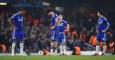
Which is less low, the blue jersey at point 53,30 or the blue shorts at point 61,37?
the blue jersey at point 53,30

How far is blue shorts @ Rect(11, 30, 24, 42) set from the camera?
349 inches

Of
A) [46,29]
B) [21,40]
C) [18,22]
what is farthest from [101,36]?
[18,22]

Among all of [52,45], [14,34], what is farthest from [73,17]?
[14,34]

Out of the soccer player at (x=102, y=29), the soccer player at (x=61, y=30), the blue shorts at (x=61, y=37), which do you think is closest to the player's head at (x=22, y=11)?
the soccer player at (x=61, y=30)

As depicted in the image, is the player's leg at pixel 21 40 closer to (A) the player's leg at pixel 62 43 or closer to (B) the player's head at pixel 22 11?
(B) the player's head at pixel 22 11

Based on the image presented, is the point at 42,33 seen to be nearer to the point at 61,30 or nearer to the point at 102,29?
the point at 61,30

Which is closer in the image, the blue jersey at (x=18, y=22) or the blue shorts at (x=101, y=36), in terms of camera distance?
the blue jersey at (x=18, y=22)

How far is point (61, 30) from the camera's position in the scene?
8.92 metres

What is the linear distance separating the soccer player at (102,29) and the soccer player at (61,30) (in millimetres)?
822

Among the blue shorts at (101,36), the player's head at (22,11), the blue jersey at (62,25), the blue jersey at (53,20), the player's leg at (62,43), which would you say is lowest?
the player's leg at (62,43)

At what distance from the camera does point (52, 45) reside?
890 cm

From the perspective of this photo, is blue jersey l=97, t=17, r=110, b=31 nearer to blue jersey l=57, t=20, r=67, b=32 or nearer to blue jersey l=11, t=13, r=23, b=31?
blue jersey l=57, t=20, r=67, b=32

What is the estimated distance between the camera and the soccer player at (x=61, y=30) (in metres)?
8.88

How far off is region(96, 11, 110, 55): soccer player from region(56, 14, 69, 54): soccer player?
82 cm
